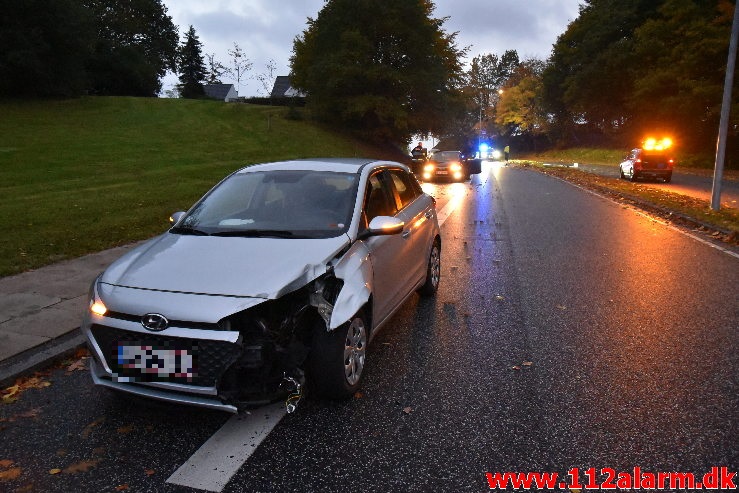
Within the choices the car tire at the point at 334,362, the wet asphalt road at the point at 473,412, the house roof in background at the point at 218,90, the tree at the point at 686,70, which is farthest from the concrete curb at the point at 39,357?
the house roof in background at the point at 218,90

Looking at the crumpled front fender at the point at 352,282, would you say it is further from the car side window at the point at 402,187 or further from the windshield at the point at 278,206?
the car side window at the point at 402,187

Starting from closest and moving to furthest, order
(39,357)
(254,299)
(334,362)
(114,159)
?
(254,299), (334,362), (39,357), (114,159)

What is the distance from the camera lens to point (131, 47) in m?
53.9

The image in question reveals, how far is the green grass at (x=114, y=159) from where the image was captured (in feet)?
31.3

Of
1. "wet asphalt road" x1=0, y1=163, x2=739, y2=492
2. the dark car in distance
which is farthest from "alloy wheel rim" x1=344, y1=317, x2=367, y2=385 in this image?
the dark car in distance

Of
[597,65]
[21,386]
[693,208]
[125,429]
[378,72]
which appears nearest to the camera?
[125,429]

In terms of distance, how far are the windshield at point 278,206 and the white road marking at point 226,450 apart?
1323mm

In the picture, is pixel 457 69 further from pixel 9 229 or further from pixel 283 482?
pixel 283 482

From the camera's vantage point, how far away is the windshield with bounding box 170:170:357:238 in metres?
4.33

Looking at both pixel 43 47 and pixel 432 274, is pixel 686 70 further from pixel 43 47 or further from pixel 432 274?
pixel 43 47

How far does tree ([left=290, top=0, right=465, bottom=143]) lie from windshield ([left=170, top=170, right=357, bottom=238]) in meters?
36.0

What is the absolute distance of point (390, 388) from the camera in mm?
4000

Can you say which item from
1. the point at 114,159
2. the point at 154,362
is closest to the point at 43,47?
the point at 114,159

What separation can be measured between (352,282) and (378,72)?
126 ft
